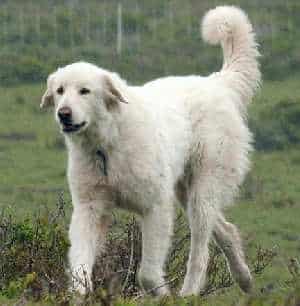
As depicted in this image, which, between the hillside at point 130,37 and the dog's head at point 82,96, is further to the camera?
the hillside at point 130,37

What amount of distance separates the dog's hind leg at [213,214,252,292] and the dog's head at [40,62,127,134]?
6.16 ft

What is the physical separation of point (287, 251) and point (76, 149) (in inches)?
309

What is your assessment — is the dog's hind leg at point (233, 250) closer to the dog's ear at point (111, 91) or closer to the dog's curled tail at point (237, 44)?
the dog's curled tail at point (237, 44)

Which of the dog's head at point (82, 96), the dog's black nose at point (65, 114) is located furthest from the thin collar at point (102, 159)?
the dog's black nose at point (65, 114)

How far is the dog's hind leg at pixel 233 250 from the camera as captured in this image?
11.6m

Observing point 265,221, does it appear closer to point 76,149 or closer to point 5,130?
point 5,130

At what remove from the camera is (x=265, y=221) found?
64.1 feet

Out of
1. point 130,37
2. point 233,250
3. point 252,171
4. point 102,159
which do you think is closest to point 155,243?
point 102,159

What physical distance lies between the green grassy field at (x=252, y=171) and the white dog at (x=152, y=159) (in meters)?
4.15

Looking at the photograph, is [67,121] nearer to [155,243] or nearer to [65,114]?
[65,114]

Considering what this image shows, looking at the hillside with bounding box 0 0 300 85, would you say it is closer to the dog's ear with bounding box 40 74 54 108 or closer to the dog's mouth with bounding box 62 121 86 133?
the dog's ear with bounding box 40 74 54 108

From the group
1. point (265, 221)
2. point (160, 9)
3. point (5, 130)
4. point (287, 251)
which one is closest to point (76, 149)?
point (287, 251)

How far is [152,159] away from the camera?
10.2 m

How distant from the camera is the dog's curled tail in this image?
39.3ft
